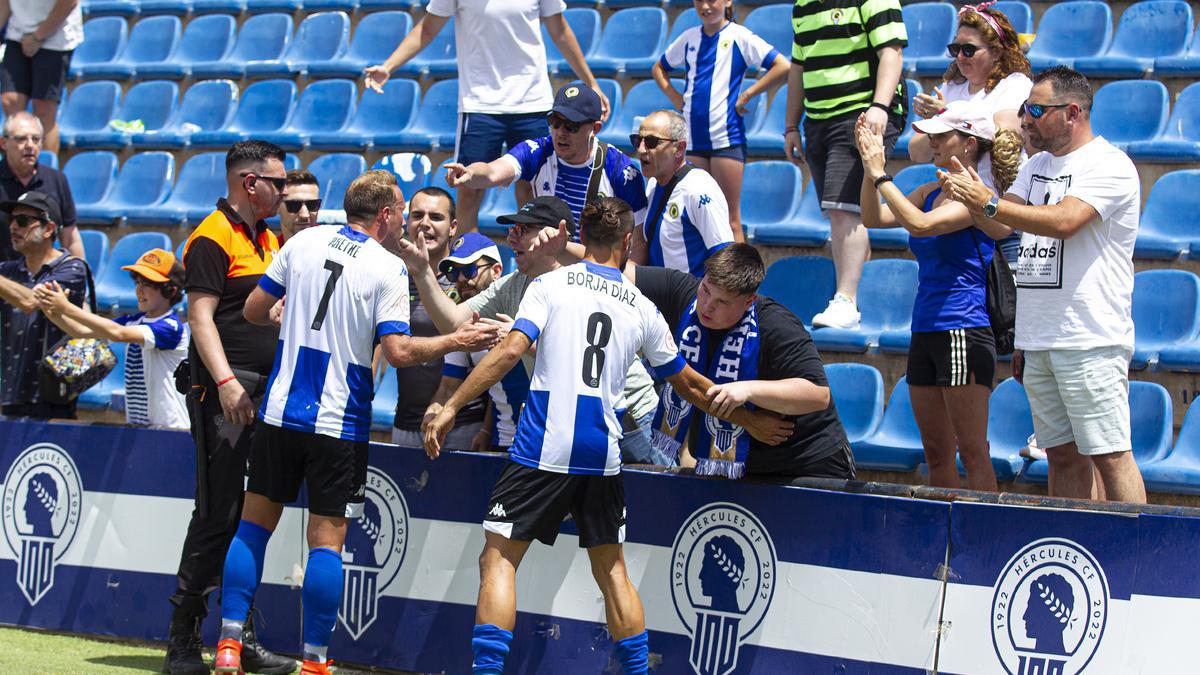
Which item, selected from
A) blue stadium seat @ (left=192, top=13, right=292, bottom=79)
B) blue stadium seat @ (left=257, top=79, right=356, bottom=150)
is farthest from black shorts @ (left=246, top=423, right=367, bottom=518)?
blue stadium seat @ (left=192, top=13, right=292, bottom=79)

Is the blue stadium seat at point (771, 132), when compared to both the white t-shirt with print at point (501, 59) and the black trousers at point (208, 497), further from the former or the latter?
the black trousers at point (208, 497)

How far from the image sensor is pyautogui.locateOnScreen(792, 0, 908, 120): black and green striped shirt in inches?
267

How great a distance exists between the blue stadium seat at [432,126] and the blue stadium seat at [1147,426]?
459cm

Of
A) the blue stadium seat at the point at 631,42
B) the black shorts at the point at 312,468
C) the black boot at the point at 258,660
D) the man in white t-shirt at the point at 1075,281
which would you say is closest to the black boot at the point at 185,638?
the black boot at the point at 258,660

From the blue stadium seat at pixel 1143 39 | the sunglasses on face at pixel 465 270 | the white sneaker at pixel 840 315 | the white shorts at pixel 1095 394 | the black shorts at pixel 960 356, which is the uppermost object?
the blue stadium seat at pixel 1143 39

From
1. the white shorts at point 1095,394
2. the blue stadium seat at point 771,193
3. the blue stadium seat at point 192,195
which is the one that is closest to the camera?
the white shorts at point 1095,394

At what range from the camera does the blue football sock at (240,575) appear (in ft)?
16.5

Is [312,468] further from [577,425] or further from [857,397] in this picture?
[857,397]

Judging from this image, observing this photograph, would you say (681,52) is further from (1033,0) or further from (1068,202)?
(1068,202)

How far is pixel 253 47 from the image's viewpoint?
36.3 ft

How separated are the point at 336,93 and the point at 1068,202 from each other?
6503 millimetres

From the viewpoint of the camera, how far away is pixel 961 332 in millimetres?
5426

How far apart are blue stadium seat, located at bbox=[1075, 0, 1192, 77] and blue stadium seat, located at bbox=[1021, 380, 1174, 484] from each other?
→ 2304mm

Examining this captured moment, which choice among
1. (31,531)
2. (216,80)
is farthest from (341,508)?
(216,80)
